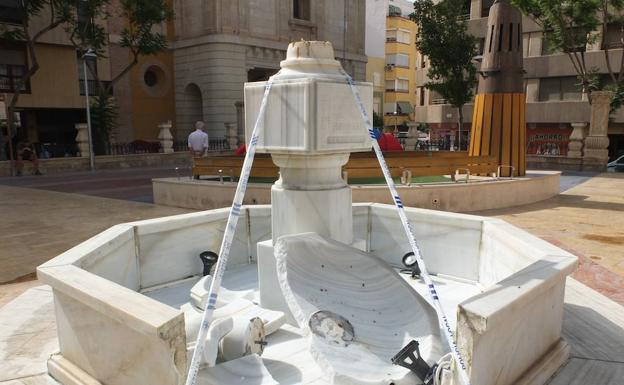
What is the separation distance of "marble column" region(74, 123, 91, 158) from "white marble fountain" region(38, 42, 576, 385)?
17.7m

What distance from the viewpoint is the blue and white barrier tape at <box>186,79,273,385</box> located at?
2.57 metres

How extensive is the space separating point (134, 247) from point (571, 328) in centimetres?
393

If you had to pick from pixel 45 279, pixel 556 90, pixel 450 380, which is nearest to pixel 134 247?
pixel 45 279

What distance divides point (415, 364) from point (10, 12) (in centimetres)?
2747

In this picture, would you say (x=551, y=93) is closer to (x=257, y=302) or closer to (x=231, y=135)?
(x=231, y=135)

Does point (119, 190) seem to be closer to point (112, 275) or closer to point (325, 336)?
point (112, 275)

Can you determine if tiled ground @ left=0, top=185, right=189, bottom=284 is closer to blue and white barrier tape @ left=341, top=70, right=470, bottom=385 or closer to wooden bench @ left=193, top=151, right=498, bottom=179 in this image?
wooden bench @ left=193, top=151, right=498, bottom=179

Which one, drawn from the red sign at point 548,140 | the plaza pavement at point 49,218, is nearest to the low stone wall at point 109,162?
the plaza pavement at point 49,218

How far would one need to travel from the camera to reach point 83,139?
66.9ft

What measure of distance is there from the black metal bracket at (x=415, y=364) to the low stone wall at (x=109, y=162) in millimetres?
20008

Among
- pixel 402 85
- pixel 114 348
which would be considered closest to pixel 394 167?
pixel 114 348

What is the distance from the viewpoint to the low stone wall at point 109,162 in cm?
1903

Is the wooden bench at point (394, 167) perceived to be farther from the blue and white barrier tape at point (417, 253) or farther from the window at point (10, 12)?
the window at point (10, 12)

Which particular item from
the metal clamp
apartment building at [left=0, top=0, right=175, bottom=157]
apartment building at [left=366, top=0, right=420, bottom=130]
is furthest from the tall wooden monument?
apartment building at [left=366, top=0, right=420, bottom=130]
